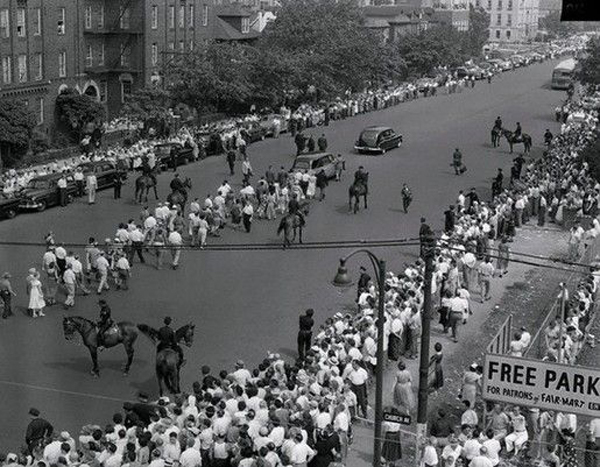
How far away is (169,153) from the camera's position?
45.5 m

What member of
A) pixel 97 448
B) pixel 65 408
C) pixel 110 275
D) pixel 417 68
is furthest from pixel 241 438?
pixel 417 68

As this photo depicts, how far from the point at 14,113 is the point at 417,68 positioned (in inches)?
2205

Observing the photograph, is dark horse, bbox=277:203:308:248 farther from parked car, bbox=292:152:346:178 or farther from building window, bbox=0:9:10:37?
building window, bbox=0:9:10:37

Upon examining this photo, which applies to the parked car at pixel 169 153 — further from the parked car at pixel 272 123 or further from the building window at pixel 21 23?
the building window at pixel 21 23

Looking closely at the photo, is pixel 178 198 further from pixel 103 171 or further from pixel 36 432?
pixel 36 432

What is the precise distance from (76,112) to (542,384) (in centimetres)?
4481

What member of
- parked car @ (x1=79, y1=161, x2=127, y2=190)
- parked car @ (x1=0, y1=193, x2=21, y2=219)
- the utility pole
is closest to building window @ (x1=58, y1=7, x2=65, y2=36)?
parked car @ (x1=79, y1=161, x2=127, y2=190)

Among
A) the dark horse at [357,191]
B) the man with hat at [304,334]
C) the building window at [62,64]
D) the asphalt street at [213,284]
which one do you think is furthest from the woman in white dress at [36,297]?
the building window at [62,64]

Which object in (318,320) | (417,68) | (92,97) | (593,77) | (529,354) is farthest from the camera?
(417,68)

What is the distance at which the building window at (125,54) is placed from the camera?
64438 mm

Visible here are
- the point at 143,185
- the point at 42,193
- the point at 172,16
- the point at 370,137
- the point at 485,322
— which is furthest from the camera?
the point at 172,16

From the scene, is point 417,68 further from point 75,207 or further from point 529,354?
point 529,354

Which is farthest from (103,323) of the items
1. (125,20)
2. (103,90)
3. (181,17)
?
(181,17)

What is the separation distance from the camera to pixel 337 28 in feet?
257
